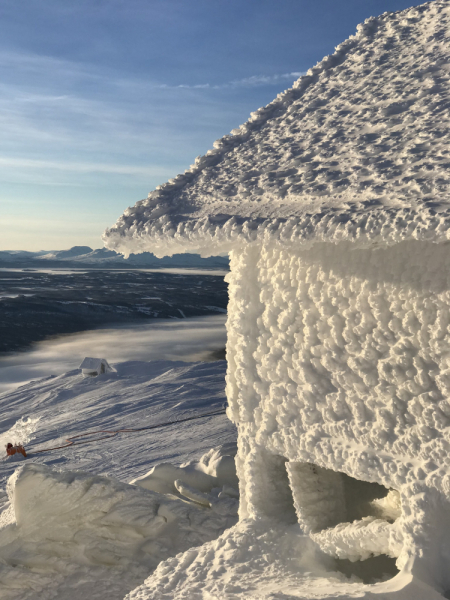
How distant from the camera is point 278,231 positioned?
2.54 m

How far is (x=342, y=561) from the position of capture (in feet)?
10.8

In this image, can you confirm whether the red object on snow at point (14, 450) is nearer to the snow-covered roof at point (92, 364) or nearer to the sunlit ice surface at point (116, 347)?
the snow-covered roof at point (92, 364)

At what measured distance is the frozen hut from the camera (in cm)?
246

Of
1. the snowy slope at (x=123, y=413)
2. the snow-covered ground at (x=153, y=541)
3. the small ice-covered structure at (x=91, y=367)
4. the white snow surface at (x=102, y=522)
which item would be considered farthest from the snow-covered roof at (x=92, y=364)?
the white snow surface at (x=102, y=522)

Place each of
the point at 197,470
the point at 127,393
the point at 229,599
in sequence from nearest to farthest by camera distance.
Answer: the point at 229,599 → the point at 197,470 → the point at 127,393

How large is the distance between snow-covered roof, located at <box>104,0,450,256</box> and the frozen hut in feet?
0.04

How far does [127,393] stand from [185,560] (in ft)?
29.5

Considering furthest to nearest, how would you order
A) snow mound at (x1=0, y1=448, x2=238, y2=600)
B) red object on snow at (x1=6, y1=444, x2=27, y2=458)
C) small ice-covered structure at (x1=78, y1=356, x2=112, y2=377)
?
small ice-covered structure at (x1=78, y1=356, x2=112, y2=377) < red object on snow at (x1=6, y1=444, x2=27, y2=458) < snow mound at (x1=0, y1=448, x2=238, y2=600)

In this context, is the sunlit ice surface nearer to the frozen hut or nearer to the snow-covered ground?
the snow-covered ground

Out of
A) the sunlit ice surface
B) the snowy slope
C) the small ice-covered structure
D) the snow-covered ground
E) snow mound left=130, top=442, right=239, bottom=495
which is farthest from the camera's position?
the sunlit ice surface

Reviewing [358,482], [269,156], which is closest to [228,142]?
[269,156]

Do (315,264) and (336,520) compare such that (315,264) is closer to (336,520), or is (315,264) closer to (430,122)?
(430,122)

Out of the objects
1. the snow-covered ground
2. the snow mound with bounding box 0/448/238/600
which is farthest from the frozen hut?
the snow mound with bounding box 0/448/238/600

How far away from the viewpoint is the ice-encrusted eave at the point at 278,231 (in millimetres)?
2094
